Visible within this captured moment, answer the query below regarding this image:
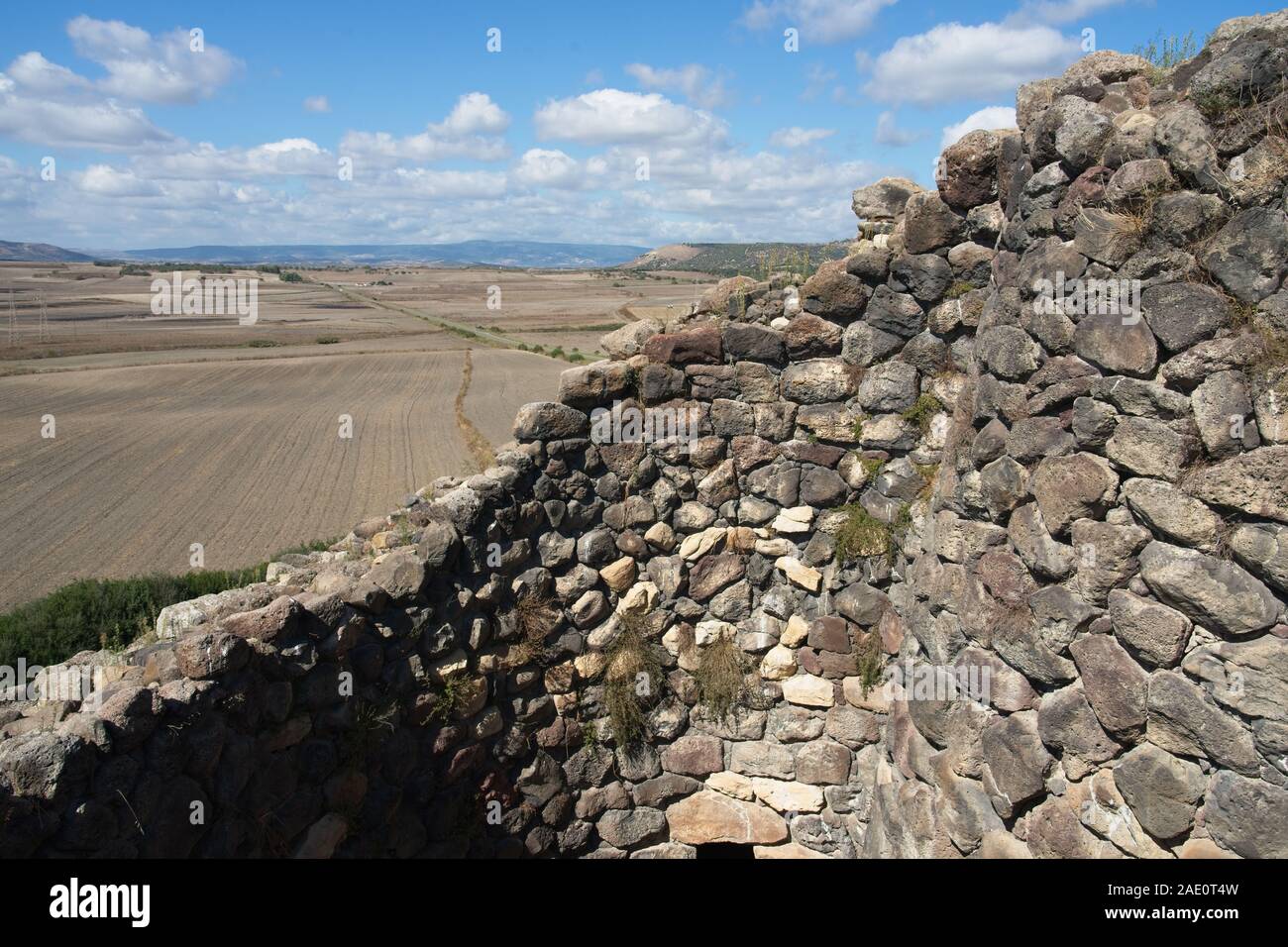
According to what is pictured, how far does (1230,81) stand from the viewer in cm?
384

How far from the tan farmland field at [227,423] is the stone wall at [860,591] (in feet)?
13.6

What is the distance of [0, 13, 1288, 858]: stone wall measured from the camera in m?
3.69

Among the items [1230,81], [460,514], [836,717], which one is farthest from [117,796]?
[1230,81]

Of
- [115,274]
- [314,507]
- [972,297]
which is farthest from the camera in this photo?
[115,274]

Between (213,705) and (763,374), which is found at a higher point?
(763,374)

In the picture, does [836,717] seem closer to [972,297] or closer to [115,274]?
[972,297]

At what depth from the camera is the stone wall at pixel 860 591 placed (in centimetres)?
369

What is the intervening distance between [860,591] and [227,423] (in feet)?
90.7

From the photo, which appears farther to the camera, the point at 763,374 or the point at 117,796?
the point at 763,374

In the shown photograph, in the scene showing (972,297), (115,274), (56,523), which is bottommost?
(56,523)

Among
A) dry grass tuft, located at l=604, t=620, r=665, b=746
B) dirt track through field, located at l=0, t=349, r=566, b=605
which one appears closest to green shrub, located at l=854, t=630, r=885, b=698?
dry grass tuft, located at l=604, t=620, r=665, b=746

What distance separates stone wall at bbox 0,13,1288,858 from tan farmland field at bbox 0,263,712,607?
416 centimetres

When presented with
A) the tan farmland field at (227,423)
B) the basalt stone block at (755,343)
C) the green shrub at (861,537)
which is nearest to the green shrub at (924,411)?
the green shrub at (861,537)

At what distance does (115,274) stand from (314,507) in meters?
139
